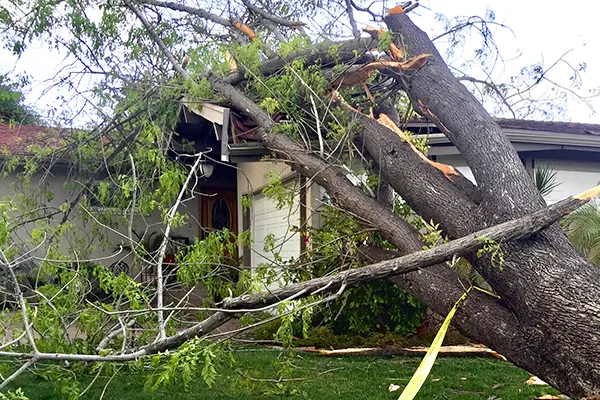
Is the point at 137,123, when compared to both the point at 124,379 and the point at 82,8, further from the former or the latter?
the point at 124,379

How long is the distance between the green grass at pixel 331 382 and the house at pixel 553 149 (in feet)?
9.87

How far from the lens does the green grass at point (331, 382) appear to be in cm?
529

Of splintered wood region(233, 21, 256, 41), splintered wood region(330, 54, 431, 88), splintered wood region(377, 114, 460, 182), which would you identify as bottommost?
splintered wood region(377, 114, 460, 182)

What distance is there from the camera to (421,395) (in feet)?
17.3

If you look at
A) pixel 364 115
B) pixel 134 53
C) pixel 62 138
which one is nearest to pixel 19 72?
pixel 62 138

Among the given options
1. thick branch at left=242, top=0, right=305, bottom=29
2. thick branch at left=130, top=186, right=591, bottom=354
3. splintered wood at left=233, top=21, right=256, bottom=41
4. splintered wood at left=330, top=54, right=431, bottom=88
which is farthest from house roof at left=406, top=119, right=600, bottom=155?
thick branch at left=130, top=186, right=591, bottom=354

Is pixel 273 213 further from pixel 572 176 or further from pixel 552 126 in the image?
pixel 572 176

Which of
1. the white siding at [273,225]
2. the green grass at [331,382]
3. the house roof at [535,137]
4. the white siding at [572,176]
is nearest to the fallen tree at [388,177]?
the green grass at [331,382]

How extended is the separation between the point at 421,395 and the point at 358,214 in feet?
6.06

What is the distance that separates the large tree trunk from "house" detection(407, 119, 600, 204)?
281 centimetres

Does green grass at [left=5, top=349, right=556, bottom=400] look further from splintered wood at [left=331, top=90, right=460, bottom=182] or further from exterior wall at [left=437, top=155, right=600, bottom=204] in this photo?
exterior wall at [left=437, top=155, right=600, bottom=204]

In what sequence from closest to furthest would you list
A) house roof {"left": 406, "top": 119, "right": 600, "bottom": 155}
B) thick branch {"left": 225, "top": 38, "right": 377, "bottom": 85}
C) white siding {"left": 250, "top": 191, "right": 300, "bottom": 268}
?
thick branch {"left": 225, "top": 38, "right": 377, "bottom": 85} → house roof {"left": 406, "top": 119, "right": 600, "bottom": 155} → white siding {"left": 250, "top": 191, "right": 300, "bottom": 268}

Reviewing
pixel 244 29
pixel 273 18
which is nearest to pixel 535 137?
pixel 273 18

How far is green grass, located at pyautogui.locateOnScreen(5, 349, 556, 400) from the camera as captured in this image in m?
5.29
